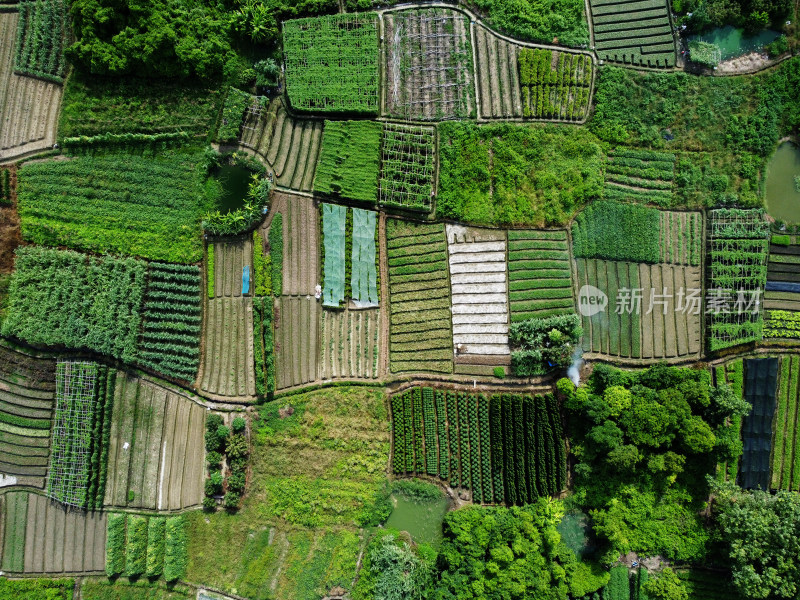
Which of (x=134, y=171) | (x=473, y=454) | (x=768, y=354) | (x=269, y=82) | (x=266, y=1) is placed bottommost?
(x=473, y=454)

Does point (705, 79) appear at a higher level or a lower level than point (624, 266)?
higher

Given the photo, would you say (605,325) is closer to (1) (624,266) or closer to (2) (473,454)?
(1) (624,266)

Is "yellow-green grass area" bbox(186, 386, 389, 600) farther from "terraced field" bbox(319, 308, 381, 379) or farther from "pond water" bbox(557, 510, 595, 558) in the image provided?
"pond water" bbox(557, 510, 595, 558)

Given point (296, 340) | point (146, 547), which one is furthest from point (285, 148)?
point (146, 547)

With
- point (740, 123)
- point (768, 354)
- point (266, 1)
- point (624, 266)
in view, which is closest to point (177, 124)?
point (266, 1)

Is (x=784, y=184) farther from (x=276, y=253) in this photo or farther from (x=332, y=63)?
(x=276, y=253)

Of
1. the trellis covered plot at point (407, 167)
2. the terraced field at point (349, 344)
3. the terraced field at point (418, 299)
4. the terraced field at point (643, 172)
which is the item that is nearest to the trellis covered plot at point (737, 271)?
the terraced field at point (643, 172)
